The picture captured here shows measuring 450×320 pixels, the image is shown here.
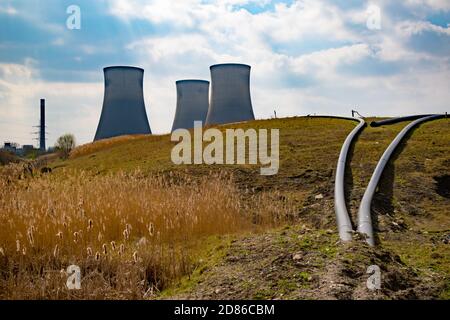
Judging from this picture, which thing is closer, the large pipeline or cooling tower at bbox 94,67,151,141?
the large pipeline

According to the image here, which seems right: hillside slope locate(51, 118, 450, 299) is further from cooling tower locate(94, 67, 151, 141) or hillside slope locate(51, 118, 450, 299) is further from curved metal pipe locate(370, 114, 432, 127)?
cooling tower locate(94, 67, 151, 141)

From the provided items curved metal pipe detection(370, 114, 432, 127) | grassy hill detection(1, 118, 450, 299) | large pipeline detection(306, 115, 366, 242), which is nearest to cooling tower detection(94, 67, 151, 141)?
grassy hill detection(1, 118, 450, 299)

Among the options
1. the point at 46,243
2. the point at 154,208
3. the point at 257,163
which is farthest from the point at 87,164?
the point at 46,243

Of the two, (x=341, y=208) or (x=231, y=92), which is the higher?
(x=231, y=92)

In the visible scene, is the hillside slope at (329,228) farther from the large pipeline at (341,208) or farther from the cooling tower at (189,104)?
the cooling tower at (189,104)

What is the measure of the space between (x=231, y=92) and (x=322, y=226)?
1720cm

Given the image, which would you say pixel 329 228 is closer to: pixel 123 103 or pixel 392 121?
pixel 392 121

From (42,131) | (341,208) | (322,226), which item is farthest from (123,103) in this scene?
(42,131)

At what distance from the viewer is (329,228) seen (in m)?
5.62

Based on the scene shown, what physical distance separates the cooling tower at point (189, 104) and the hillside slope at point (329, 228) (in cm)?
1348

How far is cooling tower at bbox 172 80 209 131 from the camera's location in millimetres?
26359

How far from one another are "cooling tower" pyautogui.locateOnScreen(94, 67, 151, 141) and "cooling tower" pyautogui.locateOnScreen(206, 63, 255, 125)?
3.08 metres

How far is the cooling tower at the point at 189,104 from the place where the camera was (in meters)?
26.4
